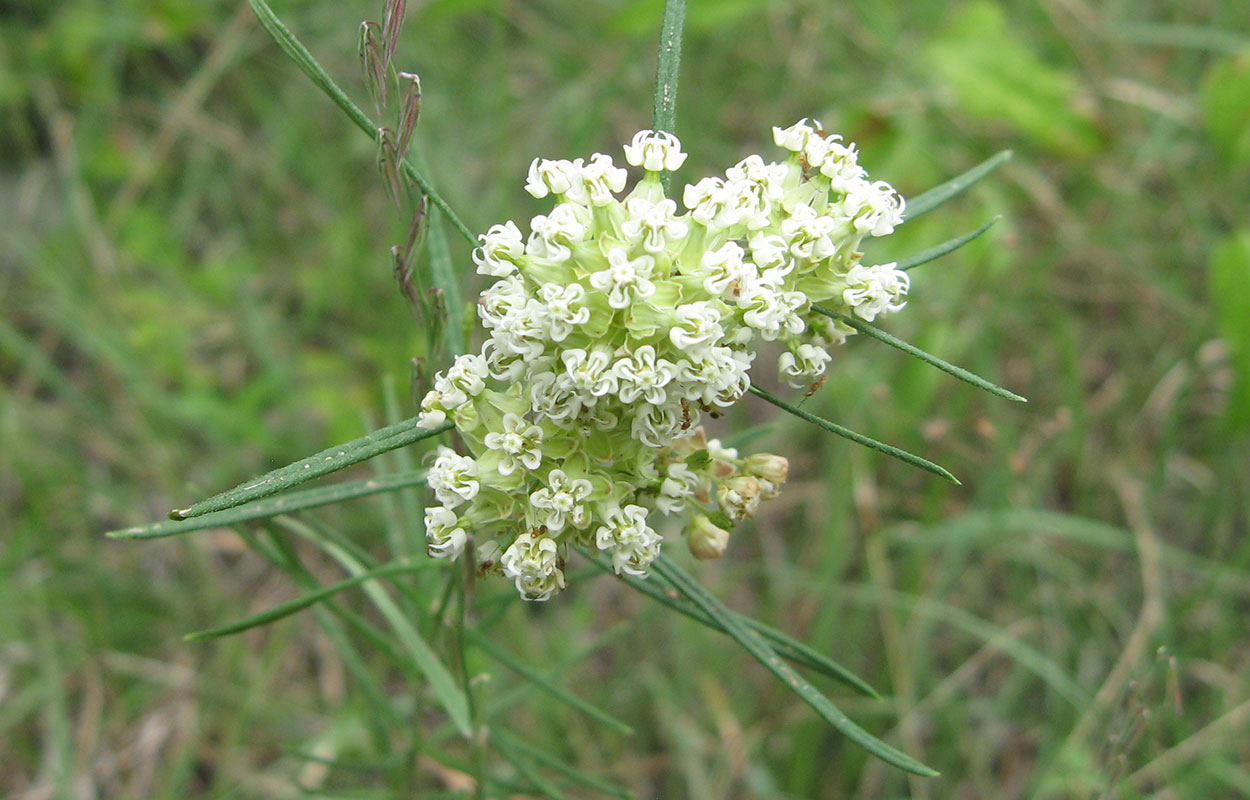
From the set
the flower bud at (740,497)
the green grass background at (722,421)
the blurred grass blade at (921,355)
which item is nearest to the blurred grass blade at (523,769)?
the green grass background at (722,421)

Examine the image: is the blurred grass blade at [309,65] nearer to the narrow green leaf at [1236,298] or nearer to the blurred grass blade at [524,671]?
the blurred grass blade at [524,671]

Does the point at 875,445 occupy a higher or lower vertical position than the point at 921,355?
lower

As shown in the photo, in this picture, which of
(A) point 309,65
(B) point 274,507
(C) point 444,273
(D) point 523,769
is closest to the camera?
(A) point 309,65

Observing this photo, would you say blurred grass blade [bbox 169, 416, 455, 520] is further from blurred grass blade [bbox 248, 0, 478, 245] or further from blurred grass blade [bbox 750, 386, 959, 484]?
blurred grass blade [bbox 750, 386, 959, 484]

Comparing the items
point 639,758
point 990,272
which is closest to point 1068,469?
point 990,272

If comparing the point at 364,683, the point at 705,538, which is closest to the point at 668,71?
the point at 705,538

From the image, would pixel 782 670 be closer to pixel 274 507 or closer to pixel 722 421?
pixel 274 507

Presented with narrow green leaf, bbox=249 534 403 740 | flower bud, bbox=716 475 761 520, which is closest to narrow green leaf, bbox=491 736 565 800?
narrow green leaf, bbox=249 534 403 740
